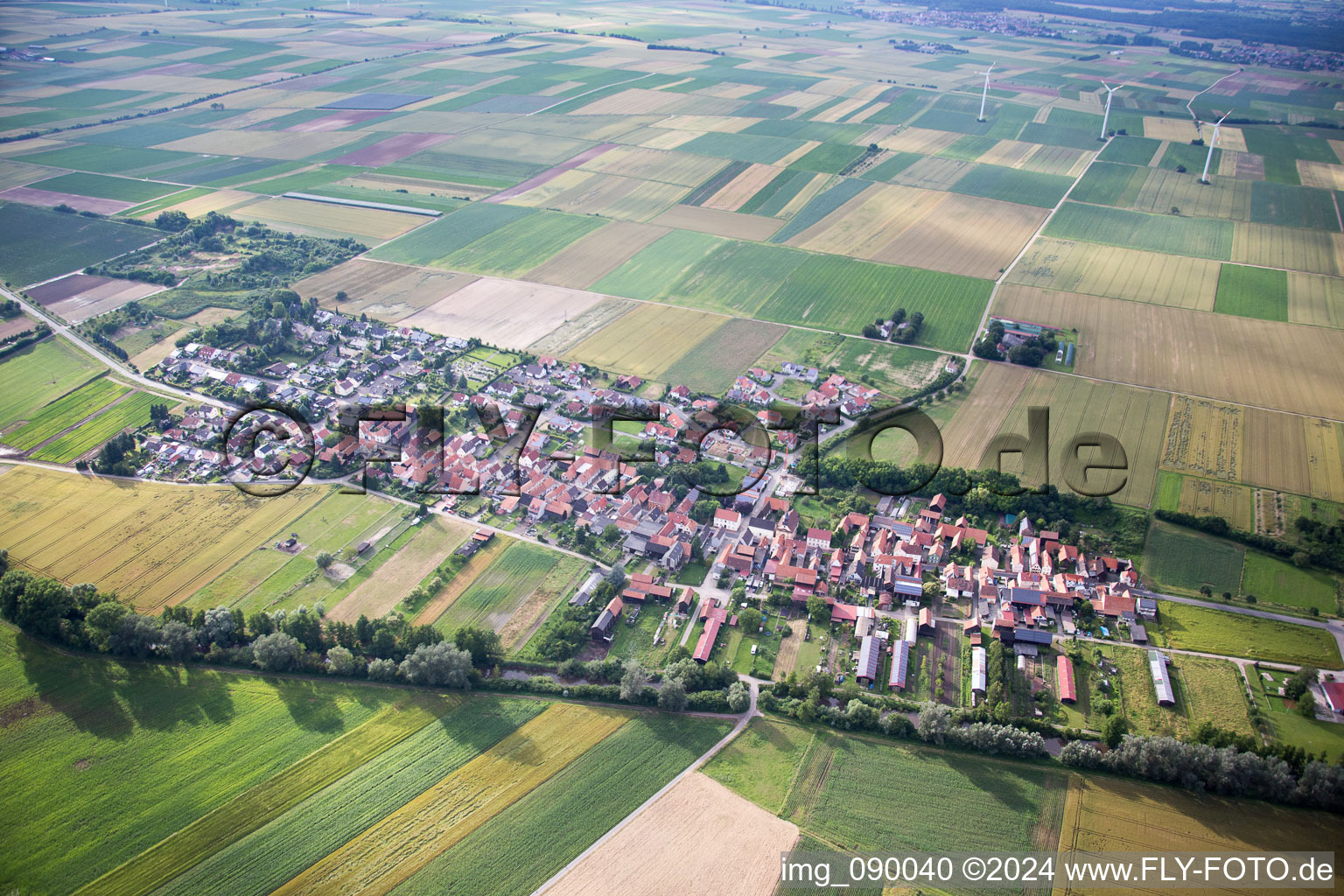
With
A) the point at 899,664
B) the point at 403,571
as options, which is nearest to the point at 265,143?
the point at 403,571

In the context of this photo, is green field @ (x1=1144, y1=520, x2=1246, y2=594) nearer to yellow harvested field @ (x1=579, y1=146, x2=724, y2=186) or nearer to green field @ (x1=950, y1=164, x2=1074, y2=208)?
green field @ (x1=950, y1=164, x2=1074, y2=208)

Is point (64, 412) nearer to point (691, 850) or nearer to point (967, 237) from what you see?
point (691, 850)

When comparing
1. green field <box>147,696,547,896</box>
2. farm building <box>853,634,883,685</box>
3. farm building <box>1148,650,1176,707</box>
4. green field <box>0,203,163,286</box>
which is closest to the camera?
green field <box>147,696,547,896</box>

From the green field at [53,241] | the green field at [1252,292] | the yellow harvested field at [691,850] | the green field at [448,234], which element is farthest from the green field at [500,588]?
the green field at [53,241]

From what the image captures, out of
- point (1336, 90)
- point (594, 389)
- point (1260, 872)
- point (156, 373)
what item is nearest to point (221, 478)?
point (156, 373)

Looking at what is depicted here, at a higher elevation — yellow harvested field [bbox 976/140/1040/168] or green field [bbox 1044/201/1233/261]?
yellow harvested field [bbox 976/140/1040/168]

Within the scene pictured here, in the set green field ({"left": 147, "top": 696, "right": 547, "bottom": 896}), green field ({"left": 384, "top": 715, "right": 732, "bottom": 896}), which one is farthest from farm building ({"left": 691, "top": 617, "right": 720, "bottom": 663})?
green field ({"left": 147, "top": 696, "right": 547, "bottom": 896})
